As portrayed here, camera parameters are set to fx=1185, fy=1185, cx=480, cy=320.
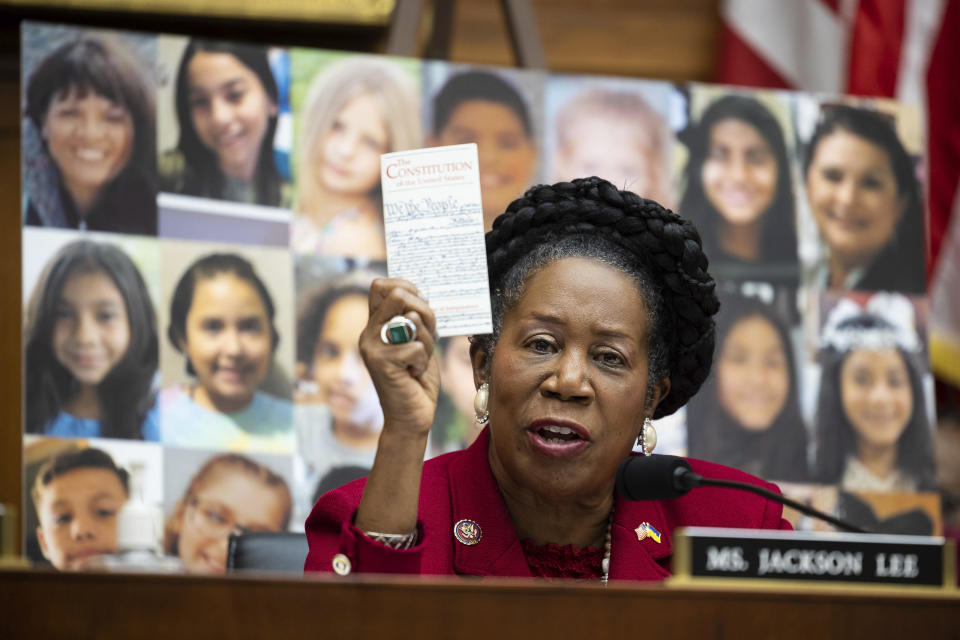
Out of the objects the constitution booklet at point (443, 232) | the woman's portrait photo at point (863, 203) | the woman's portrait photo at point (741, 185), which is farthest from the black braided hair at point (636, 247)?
the woman's portrait photo at point (863, 203)

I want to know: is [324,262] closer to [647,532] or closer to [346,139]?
[346,139]

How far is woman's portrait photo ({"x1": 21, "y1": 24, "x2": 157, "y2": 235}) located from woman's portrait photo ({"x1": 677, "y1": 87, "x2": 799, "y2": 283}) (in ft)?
5.18

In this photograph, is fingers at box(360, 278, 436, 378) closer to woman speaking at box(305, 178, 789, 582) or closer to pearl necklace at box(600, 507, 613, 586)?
woman speaking at box(305, 178, 789, 582)

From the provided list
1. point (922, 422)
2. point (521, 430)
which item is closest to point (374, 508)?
point (521, 430)

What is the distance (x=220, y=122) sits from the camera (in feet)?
10.7

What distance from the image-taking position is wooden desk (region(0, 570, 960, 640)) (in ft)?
3.89

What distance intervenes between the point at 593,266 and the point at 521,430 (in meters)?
0.33

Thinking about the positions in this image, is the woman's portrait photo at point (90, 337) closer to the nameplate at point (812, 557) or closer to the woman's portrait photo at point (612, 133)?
the woman's portrait photo at point (612, 133)

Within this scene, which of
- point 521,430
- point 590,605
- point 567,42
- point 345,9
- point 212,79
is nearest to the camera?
point 590,605

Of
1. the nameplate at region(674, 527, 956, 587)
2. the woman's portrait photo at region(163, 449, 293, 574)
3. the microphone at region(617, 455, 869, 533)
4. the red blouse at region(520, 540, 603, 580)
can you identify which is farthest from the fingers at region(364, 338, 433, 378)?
the woman's portrait photo at region(163, 449, 293, 574)

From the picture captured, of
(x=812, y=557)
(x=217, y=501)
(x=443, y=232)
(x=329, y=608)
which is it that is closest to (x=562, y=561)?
(x=443, y=232)

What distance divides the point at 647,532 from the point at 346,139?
163cm

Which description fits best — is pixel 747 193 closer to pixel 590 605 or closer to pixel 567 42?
pixel 567 42

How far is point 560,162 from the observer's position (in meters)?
3.55
